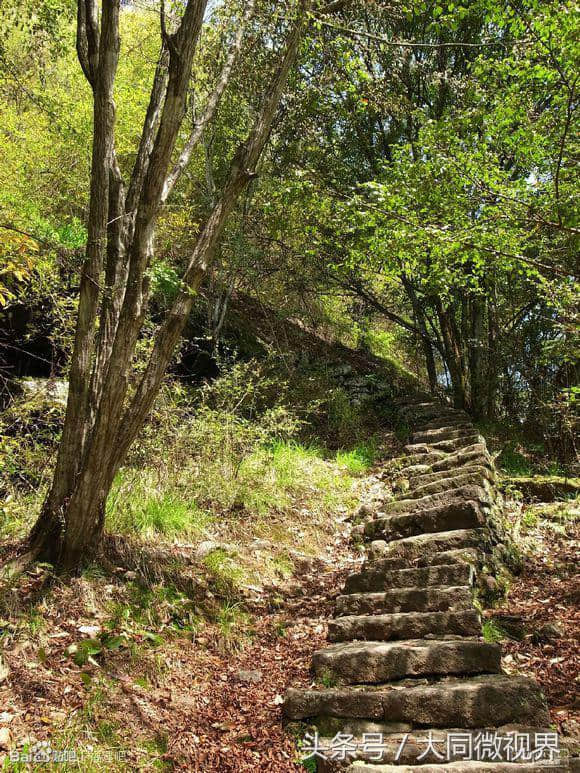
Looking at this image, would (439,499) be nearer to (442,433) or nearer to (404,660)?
(404,660)

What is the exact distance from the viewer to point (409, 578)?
12.9ft

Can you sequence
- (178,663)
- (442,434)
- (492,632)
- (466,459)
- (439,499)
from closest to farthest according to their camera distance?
1. (178,663)
2. (492,632)
3. (439,499)
4. (466,459)
5. (442,434)

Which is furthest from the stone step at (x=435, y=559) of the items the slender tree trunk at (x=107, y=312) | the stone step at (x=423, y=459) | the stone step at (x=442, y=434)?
the stone step at (x=442, y=434)

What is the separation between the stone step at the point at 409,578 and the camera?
12.3ft

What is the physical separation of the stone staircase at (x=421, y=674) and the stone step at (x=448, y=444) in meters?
2.42

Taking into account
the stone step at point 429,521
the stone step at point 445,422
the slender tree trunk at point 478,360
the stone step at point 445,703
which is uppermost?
the slender tree trunk at point 478,360

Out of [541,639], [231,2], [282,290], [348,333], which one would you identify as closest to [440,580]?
Result: [541,639]

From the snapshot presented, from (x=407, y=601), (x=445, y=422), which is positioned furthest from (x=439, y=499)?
(x=445, y=422)

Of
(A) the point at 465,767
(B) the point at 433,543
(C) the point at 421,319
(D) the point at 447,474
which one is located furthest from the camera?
(C) the point at 421,319

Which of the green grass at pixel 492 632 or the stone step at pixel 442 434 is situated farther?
the stone step at pixel 442 434

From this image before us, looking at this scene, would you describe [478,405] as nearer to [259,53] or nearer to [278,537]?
[278,537]

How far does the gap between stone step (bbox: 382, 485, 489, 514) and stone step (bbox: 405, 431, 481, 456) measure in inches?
80.1

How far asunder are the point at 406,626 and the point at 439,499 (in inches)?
78.9

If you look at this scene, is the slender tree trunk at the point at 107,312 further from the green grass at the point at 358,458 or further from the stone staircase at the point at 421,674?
the green grass at the point at 358,458
